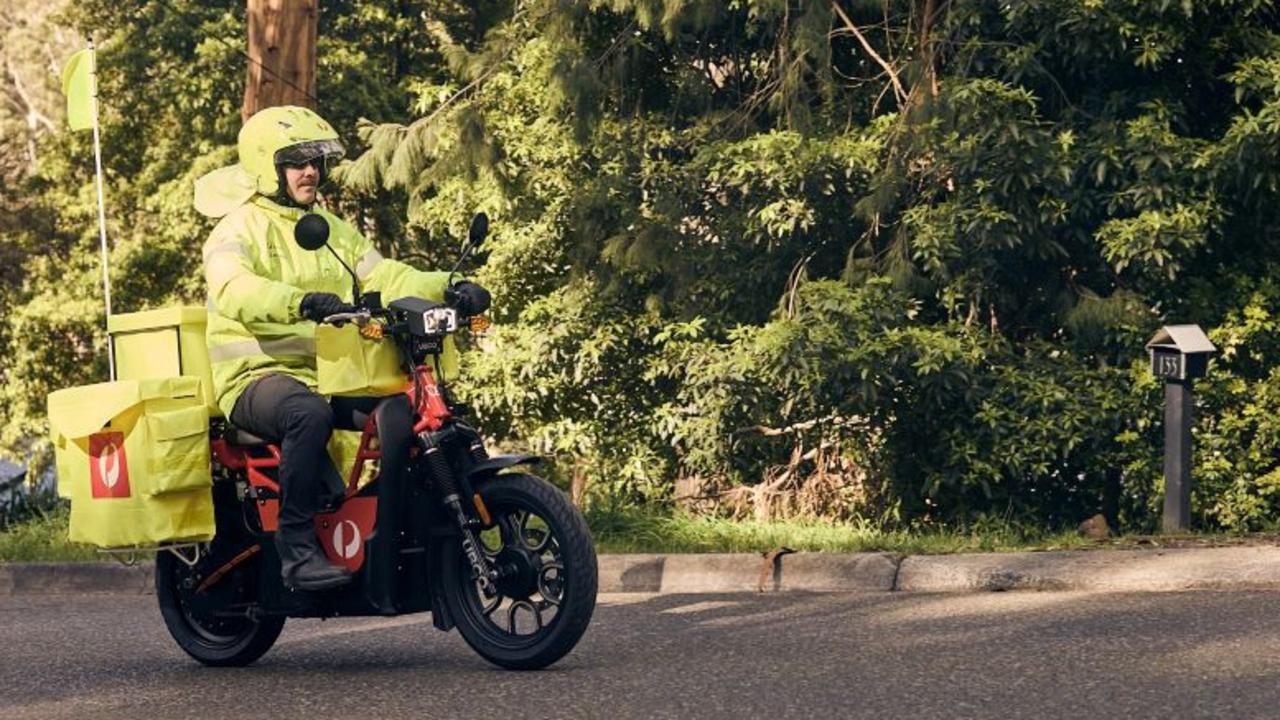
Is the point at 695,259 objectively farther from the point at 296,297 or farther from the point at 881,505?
the point at 296,297

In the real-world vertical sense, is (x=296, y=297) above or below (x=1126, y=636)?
above

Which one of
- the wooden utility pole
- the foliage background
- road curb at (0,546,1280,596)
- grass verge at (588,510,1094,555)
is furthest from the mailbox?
the wooden utility pole

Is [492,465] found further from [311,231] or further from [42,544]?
[42,544]

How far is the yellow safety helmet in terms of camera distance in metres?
7.56

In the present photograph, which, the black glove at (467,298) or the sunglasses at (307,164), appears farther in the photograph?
the sunglasses at (307,164)

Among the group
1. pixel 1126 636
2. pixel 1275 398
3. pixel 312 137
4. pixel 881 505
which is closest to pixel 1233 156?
pixel 1275 398

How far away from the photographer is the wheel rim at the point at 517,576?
7.05 meters

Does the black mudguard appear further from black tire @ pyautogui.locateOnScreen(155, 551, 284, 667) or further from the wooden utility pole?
the wooden utility pole

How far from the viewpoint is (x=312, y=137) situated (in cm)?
761

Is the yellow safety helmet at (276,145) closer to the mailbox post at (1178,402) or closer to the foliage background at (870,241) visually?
the mailbox post at (1178,402)

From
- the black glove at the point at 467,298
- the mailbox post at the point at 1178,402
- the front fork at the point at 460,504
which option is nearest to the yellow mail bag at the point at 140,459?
the front fork at the point at 460,504

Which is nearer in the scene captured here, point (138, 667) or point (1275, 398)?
point (138, 667)

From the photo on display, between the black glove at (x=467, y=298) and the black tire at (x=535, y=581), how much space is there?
58 centimetres

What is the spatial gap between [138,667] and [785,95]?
271 inches
